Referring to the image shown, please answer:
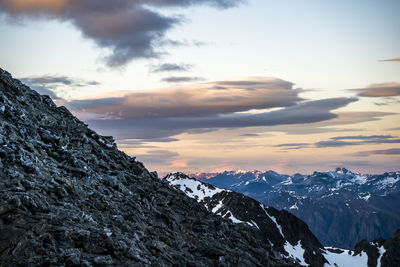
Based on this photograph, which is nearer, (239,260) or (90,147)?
(239,260)

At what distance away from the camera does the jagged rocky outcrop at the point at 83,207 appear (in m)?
30.1

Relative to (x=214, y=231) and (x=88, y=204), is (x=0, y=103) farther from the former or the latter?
(x=214, y=231)

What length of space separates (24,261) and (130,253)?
8455 mm

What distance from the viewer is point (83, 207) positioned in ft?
129

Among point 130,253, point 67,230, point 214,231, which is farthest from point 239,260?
point 67,230

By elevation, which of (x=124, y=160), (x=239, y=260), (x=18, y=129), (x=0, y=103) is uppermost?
(x=0, y=103)

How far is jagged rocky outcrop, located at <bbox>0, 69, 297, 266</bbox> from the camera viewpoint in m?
30.1

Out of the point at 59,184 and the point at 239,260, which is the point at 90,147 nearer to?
the point at 59,184

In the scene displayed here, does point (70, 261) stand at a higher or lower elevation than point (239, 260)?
higher

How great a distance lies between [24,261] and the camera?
27.4 m

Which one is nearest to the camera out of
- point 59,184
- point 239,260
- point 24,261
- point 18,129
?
point 24,261

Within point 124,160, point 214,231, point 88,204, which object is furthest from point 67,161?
point 214,231

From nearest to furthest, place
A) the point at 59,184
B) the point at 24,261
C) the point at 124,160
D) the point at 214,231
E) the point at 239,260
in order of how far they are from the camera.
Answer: the point at 24,261
the point at 59,184
the point at 239,260
the point at 214,231
the point at 124,160

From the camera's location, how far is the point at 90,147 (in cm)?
6188
